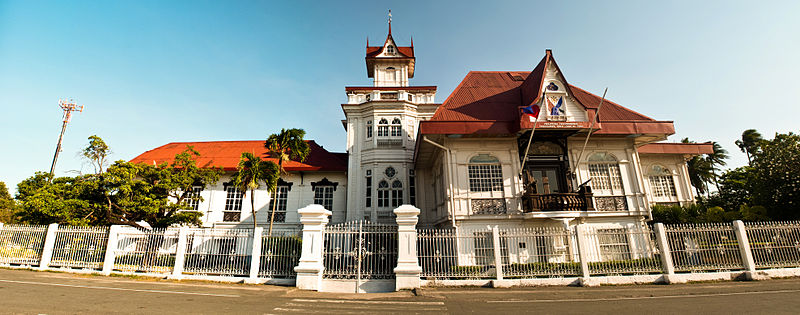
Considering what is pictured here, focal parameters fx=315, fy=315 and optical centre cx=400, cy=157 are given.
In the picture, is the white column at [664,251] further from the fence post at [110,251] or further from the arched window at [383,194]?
the fence post at [110,251]

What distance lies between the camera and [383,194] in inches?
753

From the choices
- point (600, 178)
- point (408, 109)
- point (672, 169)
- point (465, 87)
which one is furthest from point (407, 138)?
point (672, 169)

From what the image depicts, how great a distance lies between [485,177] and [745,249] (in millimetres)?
8339

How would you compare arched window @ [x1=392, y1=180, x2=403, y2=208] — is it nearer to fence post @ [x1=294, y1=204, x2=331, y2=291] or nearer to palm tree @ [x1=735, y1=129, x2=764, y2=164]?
fence post @ [x1=294, y1=204, x2=331, y2=291]

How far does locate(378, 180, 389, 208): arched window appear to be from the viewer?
18984mm

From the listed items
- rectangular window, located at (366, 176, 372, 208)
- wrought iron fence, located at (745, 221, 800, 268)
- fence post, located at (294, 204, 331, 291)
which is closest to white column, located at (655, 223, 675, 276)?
wrought iron fence, located at (745, 221, 800, 268)

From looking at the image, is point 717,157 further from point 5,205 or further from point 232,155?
point 5,205

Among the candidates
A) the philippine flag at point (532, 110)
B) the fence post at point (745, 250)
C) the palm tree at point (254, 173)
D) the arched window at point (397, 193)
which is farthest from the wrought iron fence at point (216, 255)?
the fence post at point (745, 250)

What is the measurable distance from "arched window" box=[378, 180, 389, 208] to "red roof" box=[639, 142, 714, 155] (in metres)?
14.6

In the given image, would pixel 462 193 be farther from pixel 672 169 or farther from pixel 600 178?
pixel 672 169

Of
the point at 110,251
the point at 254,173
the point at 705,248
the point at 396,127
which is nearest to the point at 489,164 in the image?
the point at 705,248

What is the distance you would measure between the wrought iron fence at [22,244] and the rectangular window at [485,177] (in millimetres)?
17170

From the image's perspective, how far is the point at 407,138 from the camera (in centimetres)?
2002

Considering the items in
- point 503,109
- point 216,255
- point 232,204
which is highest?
point 503,109
